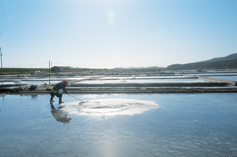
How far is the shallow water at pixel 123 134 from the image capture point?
330cm

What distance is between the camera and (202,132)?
4.12m

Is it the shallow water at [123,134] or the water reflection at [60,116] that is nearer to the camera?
the shallow water at [123,134]

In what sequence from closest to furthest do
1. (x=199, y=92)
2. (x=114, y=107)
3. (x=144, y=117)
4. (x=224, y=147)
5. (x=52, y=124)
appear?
(x=224, y=147)
(x=52, y=124)
(x=144, y=117)
(x=114, y=107)
(x=199, y=92)

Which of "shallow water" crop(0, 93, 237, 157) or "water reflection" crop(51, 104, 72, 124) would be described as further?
"water reflection" crop(51, 104, 72, 124)

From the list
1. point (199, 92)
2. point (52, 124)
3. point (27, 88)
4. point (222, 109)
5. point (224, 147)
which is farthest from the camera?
point (27, 88)

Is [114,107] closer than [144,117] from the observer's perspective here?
No

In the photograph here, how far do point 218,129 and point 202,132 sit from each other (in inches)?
21.3

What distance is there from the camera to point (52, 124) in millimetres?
4934

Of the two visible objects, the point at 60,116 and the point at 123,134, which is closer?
the point at 123,134

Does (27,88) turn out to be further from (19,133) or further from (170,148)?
(170,148)

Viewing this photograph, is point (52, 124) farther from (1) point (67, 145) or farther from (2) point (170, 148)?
(2) point (170, 148)

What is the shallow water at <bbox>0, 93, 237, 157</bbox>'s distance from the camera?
10.8 feet

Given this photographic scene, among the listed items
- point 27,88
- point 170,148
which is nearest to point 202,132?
point 170,148

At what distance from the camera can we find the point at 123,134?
4094 mm
